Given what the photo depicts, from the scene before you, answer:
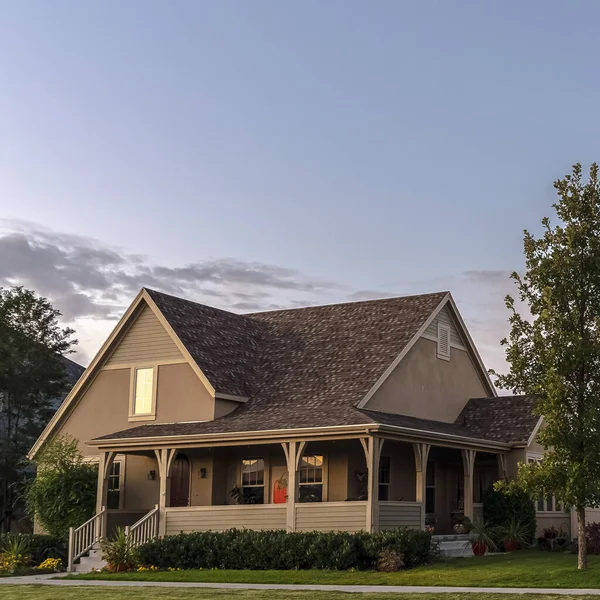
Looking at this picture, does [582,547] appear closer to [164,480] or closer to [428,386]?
[428,386]

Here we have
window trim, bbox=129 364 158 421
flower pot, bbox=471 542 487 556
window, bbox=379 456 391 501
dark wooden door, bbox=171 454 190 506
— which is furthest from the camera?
window trim, bbox=129 364 158 421

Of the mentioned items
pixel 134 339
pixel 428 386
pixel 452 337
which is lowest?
pixel 428 386

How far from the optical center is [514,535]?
2816 centimetres

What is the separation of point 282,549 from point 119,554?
4.76 metres

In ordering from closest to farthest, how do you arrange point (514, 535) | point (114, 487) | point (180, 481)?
point (514, 535) < point (180, 481) < point (114, 487)

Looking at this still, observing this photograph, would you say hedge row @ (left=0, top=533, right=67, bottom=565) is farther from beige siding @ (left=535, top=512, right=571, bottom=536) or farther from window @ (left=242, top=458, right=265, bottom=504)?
beige siding @ (left=535, top=512, right=571, bottom=536)

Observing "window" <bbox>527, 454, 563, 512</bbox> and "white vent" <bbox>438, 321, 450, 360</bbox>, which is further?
"white vent" <bbox>438, 321, 450, 360</bbox>

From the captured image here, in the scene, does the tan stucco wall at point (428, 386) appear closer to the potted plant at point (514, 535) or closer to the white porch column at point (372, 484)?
the white porch column at point (372, 484)

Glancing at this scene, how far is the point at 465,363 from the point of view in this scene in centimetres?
3444

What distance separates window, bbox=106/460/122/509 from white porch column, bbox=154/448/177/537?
385 centimetres

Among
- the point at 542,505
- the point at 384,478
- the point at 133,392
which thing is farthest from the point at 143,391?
the point at 542,505

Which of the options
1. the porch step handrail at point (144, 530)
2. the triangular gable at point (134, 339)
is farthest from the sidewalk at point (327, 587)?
the triangular gable at point (134, 339)

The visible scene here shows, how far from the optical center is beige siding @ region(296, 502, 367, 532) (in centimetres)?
2467

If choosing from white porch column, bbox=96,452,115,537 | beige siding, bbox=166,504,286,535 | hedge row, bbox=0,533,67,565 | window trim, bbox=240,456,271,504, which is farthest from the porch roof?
hedge row, bbox=0,533,67,565
